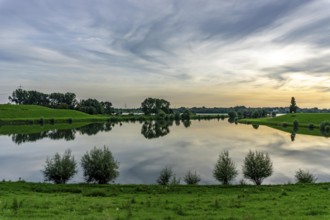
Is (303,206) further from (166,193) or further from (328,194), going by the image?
(166,193)

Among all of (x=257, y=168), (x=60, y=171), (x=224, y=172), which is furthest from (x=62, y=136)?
(x=257, y=168)

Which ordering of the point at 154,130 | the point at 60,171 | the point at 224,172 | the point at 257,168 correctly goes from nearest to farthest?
the point at 60,171 → the point at 224,172 → the point at 257,168 → the point at 154,130

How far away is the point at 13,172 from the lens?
35.2 m

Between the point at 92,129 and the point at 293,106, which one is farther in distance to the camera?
the point at 293,106

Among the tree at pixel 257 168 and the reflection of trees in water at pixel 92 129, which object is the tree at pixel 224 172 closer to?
the tree at pixel 257 168

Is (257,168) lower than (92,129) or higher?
higher

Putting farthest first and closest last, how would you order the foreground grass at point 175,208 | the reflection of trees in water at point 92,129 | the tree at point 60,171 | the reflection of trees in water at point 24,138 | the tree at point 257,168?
the reflection of trees in water at point 92,129 → the reflection of trees in water at point 24,138 → the tree at point 257,168 → the tree at point 60,171 → the foreground grass at point 175,208

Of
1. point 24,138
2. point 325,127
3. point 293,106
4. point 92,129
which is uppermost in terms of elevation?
point 293,106

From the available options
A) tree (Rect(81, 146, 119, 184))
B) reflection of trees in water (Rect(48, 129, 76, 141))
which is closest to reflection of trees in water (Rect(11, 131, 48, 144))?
reflection of trees in water (Rect(48, 129, 76, 141))

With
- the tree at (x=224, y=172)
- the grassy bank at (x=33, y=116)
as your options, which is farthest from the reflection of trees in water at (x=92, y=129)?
the tree at (x=224, y=172)

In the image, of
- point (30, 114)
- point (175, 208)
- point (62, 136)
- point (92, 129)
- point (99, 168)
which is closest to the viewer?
point (175, 208)

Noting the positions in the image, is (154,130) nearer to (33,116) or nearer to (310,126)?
(310,126)

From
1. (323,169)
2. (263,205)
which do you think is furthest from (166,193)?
(323,169)

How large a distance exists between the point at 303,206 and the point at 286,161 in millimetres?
31130
